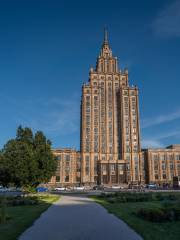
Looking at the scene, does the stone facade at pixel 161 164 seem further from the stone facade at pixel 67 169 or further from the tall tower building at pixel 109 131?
the stone facade at pixel 67 169

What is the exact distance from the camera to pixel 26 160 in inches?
1558

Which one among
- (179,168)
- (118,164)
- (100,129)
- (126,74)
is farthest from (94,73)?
(179,168)

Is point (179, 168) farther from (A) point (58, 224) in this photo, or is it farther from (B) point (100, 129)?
(A) point (58, 224)

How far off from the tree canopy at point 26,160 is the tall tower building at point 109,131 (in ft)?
276

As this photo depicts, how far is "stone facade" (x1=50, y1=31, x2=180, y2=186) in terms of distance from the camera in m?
127

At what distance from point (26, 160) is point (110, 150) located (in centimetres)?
9602

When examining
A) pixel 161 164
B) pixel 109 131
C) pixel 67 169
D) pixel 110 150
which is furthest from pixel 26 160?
pixel 161 164

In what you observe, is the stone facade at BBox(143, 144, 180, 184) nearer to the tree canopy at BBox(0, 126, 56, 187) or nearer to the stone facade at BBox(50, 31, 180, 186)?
the stone facade at BBox(50, 31, 180, 186)

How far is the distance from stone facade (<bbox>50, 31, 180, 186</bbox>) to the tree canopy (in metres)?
84.1

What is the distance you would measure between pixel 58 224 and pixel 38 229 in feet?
6.44

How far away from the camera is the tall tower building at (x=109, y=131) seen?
126625 millimetres

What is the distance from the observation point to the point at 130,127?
135 m

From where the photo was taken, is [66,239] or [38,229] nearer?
[66,239]

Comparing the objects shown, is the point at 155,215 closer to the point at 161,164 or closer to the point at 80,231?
the point at 80,231
